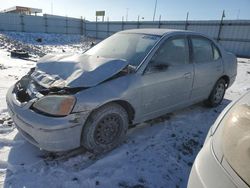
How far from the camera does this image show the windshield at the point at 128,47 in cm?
329

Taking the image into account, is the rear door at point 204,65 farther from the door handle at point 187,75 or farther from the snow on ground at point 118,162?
the snow on ground at point 118,162

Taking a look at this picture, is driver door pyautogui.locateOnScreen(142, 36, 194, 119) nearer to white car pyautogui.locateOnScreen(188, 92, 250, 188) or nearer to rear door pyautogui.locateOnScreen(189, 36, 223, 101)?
rear door pyautogui.locateOnScreen(189, 36, 223, 101)

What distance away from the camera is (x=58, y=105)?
2.47 meters

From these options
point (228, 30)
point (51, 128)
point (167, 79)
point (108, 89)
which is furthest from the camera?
point (228, 30)

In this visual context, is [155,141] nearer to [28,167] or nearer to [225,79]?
[28,167]

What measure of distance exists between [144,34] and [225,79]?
2.29 m

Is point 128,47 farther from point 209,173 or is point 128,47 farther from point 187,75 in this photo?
point 209,173

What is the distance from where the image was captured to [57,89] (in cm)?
262

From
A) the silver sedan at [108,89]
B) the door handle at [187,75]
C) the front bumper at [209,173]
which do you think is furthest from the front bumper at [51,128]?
the door handle at [187,75]

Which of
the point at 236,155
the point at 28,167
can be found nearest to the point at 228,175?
the point at 236,155

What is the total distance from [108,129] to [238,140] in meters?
1.77

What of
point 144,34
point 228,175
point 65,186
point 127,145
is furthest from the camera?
point 144,34

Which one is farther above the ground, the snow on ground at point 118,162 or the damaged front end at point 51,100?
the damaged front end at point 51,100

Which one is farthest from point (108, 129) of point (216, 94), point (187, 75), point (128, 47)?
point (216, 94)
